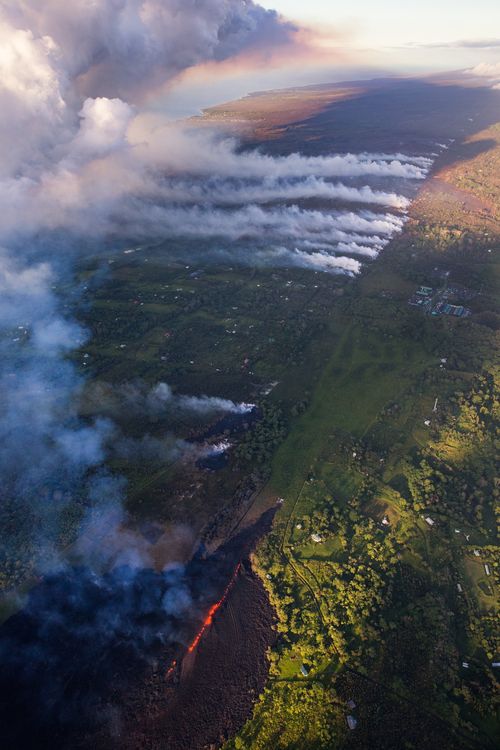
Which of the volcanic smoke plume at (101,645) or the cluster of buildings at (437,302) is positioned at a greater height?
the cluster of buildings at (437,302)

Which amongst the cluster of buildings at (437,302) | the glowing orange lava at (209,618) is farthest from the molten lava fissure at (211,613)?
the cluster of buildings at (437,302)

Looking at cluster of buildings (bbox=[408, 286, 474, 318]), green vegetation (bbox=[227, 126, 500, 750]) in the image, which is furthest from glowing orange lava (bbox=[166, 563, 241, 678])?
cluster of buildings (bbox=[408, 286, 474, 318])

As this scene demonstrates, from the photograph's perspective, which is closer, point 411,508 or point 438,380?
point 411,508

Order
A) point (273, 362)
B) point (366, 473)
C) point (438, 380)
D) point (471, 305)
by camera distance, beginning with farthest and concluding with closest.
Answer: point (471, 305) → point (273, 362) → point (438, 380) → point (366, 473)

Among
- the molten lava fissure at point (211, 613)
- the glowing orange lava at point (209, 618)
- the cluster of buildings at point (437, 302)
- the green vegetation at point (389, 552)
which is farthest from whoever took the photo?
the cluster of buildings at point (437, 302)

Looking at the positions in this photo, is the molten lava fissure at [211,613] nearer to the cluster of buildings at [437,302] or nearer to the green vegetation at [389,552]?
the green vegetation at [389,552]

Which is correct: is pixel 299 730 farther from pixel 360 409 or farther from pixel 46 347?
pixel 46 347

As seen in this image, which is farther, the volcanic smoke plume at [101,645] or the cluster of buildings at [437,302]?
the cluster of buildings at [437,302]

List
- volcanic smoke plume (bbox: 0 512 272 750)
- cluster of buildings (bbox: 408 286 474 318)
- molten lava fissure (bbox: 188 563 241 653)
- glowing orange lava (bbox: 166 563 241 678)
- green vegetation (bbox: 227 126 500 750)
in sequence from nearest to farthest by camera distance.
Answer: green vegetation (bbox: 227 126 500 750)
volcanic smoke plume (bbox: 0 512 272 750)
glowing orange lava (bbox: 166 563 241 678)
molten lava fissure (bbox: 188 563 241 653)
cluster of buildings (bbox: 408 286 474 318)

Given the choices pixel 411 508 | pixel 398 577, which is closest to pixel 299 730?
pixel 398 577

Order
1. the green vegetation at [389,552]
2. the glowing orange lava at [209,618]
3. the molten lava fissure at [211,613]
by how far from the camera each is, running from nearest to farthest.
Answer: the green vegetation at [389,552] → the glowing orange lava at [209,618] → the molten lava fissure at [211,613]

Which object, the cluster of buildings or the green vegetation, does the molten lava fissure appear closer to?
the green vegetation
